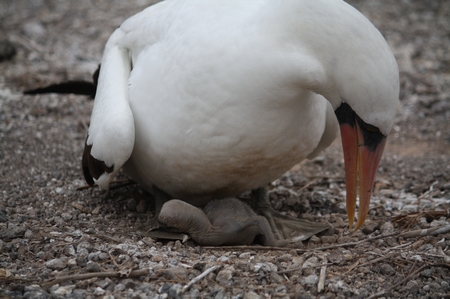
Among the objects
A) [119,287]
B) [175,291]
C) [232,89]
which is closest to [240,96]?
[232,89]

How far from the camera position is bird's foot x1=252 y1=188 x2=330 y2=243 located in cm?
509

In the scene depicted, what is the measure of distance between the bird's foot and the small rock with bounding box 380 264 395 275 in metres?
0.92

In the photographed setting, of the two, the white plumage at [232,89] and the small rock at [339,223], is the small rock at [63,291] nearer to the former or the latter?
the white plumage at [232,89]

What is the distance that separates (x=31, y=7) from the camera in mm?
11188

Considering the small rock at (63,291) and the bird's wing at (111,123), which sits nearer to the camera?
the small rock at (63,291)

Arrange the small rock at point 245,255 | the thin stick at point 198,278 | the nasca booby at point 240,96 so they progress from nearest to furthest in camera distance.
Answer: the thin stick at point 198,278 → the nasca booby at point 240,96 → the small rock at point 245,255

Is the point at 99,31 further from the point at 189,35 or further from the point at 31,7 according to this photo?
the point at 189,35

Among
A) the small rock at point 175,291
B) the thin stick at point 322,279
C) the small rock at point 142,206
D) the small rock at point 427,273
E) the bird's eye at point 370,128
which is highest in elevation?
the bird's eye at point 370,128

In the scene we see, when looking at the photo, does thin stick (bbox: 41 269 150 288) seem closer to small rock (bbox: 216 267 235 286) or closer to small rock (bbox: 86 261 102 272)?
small rock (bbox: 86 261 102 272)

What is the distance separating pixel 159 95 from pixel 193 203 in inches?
44.7

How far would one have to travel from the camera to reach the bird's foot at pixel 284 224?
509 cm

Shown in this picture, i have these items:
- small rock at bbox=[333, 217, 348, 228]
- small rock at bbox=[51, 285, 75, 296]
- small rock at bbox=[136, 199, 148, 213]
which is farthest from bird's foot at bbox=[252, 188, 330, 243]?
small rock at bbox=[51, 285, 75, 296]

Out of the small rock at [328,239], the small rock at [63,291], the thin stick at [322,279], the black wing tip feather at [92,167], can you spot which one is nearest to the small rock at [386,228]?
the small rock at [328,239]

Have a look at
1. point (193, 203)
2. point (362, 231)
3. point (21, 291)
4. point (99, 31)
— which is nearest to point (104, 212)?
point (193, 203)
